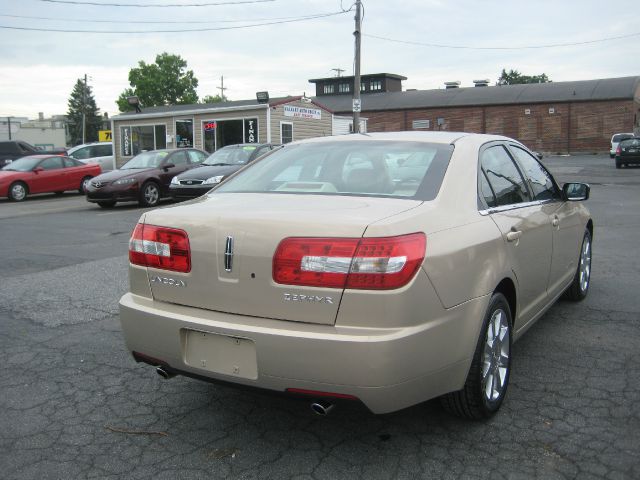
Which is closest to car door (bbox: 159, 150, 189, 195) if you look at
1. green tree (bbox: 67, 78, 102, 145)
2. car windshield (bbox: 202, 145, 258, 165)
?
car windshield (bbox: 202, 145, 258, 165)

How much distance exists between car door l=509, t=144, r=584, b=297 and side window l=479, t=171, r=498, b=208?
2.72 ft

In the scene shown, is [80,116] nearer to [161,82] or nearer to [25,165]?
[161,82]

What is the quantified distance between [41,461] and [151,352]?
2.30 ft

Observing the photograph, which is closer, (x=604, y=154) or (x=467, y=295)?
(x=467, y=295)

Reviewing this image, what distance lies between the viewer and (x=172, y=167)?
1661 centimetres

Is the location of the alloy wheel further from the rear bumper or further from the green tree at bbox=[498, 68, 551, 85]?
the green tree at bbox=[498, 68, 551, 85]

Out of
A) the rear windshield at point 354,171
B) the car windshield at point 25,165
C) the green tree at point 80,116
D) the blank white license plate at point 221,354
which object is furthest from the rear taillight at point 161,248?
the green tree at point 80,116

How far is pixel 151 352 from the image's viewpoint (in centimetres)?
310

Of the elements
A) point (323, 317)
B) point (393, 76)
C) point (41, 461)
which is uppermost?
point (393, 76)

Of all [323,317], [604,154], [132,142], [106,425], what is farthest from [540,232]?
[604,154]

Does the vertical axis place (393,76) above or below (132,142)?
above

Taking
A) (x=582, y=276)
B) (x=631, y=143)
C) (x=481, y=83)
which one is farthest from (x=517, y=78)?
(x=582, y=276)

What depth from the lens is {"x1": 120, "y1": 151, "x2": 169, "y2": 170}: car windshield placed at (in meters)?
16.5

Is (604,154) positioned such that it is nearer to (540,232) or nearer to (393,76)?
(393,76)
